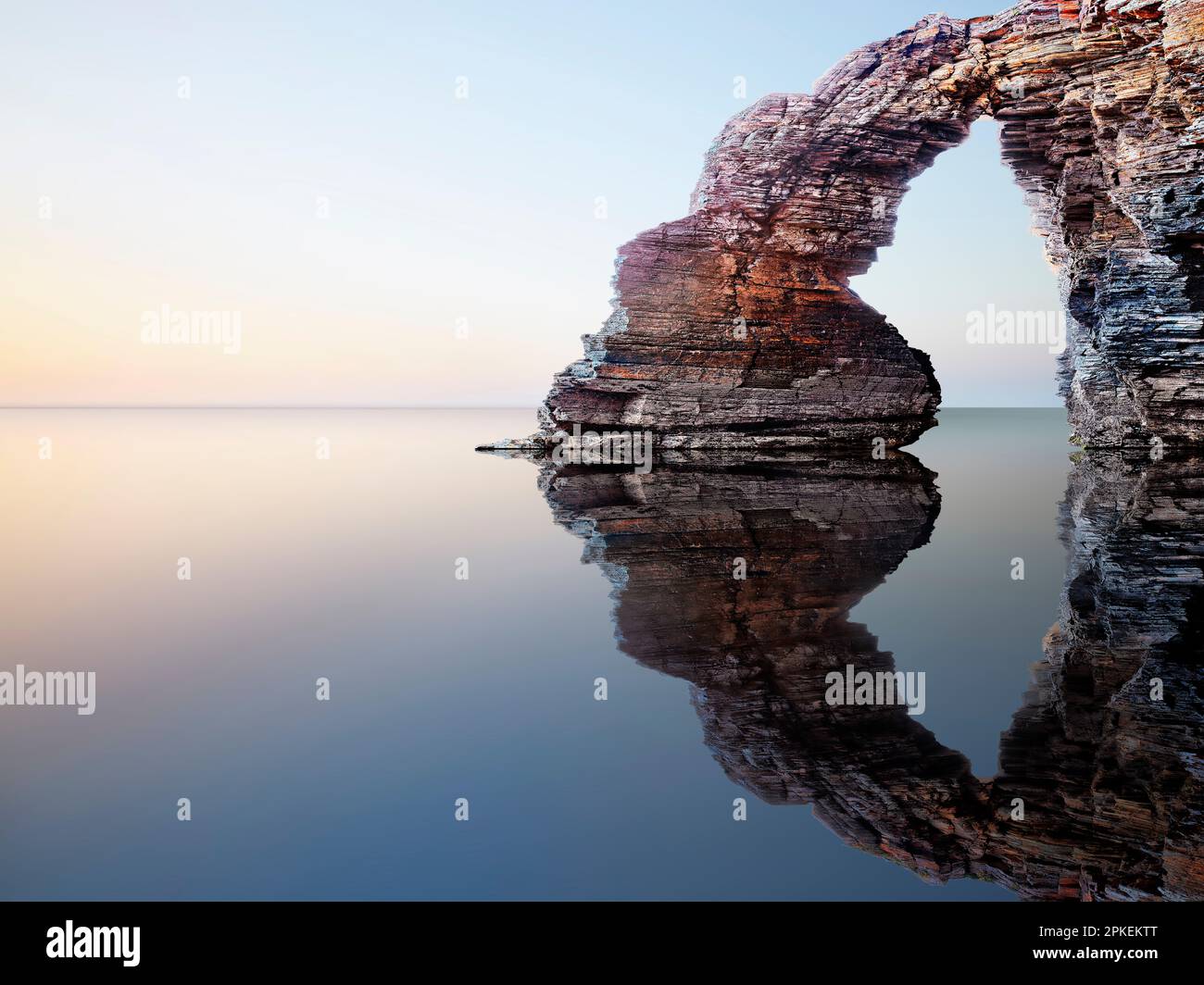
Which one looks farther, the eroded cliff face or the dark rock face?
the eroded cliff face

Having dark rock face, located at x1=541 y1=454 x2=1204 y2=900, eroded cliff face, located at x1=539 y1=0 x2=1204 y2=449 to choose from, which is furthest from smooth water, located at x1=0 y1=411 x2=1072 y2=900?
eroded cliff face, located at x1=539 y1=0 x2=1204 y2=449

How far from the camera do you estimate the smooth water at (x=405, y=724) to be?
4277mm

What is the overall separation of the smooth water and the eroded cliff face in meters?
16.3

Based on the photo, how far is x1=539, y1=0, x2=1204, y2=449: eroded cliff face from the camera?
984 inches

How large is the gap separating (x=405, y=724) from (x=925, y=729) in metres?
3.66

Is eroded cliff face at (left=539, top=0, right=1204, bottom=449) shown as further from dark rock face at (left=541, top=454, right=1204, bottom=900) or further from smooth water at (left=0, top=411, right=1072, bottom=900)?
smooth water at (left=0, top=411, right=1072, bottom=900)

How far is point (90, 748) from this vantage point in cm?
584

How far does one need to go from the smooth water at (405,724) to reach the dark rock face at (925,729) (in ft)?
0.80

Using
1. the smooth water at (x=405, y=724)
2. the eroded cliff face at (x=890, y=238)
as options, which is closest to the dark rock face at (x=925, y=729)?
the smooth water at (x=405, y=724)

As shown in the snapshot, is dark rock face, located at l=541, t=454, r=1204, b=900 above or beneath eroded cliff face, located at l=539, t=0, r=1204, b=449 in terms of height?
beneath

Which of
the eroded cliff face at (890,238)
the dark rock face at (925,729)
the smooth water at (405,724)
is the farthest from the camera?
the eroded cliff face at (890,238)

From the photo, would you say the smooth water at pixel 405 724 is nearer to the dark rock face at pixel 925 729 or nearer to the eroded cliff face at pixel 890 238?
the dark rock face at pixel 925 729

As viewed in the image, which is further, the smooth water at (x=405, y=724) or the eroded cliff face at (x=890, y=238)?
the eroded cliff face at (x=890, y=238)
